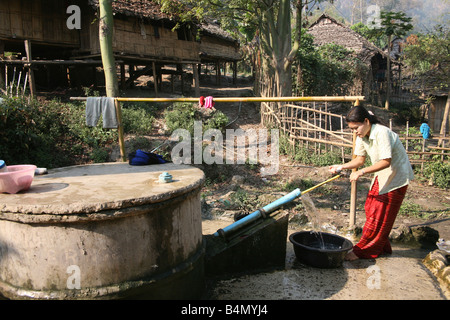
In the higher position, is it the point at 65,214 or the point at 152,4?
the point at 152,4

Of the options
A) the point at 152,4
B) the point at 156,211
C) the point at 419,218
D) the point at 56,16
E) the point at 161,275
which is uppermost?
A: the point at 152,4

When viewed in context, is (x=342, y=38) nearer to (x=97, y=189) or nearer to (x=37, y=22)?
(x=37, y=22)

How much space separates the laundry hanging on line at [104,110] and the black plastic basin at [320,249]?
340cm

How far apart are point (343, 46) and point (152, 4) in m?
12.5

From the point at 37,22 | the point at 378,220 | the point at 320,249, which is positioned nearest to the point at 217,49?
the point at 37,22

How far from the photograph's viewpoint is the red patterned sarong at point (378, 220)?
3.69m

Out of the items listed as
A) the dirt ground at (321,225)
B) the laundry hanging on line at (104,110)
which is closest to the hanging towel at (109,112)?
the laundry hanging on line at (104,110)

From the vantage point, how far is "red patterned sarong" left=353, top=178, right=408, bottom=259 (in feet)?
12.1

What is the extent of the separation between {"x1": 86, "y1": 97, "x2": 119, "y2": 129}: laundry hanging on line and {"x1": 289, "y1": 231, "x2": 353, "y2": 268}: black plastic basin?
134 inches

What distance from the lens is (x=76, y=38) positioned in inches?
527

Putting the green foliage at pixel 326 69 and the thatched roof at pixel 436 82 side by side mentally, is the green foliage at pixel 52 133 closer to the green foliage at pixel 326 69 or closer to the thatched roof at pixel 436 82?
the green foliage at pixel 326 69

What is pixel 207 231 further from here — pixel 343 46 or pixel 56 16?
pixel 343 46
